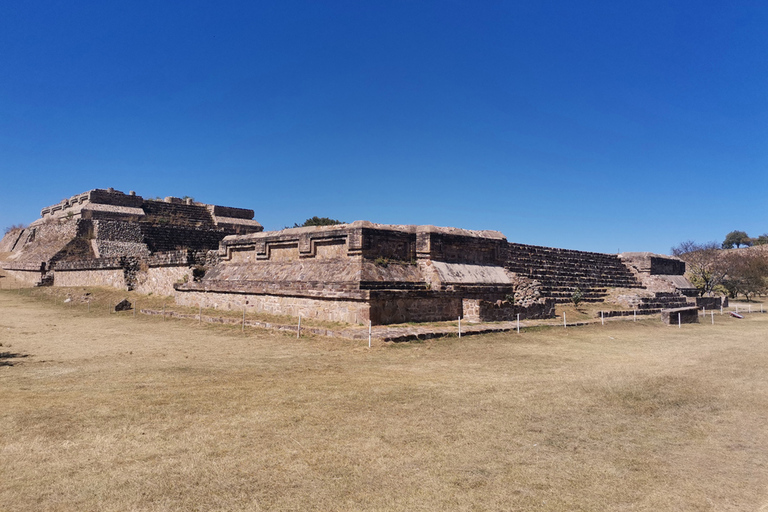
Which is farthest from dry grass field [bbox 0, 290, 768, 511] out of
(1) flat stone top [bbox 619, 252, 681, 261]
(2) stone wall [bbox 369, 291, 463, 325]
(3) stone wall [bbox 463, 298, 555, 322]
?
(1) flat stone top [bbox 619, 252, 681, 261]

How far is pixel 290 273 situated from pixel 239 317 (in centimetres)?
195

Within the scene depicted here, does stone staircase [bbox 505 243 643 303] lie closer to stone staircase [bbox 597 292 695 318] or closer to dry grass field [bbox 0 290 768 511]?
stone staircase [bbox 597 292 695 318]

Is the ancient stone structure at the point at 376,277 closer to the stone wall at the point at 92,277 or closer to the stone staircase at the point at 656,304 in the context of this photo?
the stone staircase at the point at 656,304

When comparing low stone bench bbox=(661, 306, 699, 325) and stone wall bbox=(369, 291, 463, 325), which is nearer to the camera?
stone wall bbox=(369, 291, 463, 325)

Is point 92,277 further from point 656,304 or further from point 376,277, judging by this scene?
point 656,304

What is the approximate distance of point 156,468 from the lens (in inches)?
136

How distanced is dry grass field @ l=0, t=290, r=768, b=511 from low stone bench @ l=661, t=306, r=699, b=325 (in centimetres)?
678

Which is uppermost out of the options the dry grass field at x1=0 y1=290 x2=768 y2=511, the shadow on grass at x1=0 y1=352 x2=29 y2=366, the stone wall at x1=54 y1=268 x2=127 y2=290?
the stone wall at x1=54 y1=268 x2=127 y2=290

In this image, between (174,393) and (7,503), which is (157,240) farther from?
(7,503)

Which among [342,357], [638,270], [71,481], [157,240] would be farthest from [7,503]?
[157,240]

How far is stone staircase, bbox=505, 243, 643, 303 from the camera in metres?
17.4

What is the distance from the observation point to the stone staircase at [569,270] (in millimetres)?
17422

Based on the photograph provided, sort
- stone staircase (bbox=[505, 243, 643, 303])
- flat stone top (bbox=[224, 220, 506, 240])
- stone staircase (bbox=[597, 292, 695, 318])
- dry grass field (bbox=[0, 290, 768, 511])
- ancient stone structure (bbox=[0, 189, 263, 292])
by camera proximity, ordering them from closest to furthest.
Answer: dry grass field (bbox=[0, 290, 768, 511]) → flat stone top (bbox=[224, 220, 506, 240]) → stone staircase (bbox=[597, 292, 695, 318]) → stone staircase (bbox=[505, 243, 643, 303]) → ancient stone structure (bbox=[0, 189, 263, 292])

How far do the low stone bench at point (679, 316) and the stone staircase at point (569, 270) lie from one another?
3159mm
